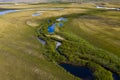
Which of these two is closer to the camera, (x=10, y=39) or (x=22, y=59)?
(x=22, y=59)

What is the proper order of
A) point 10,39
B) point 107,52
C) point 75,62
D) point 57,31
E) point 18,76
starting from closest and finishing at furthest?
point 18,76, point 75,62, point 107,52, point 10,39, point 57,31

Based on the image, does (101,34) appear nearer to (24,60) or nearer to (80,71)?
(80,71)

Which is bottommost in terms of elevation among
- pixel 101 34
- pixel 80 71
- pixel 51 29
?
pixel 51 29

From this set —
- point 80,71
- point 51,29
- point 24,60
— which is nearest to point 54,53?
point 24,60

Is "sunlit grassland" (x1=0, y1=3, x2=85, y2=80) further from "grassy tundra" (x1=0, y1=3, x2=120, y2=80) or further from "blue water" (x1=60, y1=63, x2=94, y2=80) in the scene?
"blue water" (x1=60, y1=63, x2=94, y2=80)

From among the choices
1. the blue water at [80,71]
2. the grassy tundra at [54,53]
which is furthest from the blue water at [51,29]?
the blue water at [80,71]

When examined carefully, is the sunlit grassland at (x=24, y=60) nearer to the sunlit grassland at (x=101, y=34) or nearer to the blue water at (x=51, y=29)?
the blue water at (x=51, y=29)

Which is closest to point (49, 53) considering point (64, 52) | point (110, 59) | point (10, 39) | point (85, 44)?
point (64, 52)

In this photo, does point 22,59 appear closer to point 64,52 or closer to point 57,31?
point 64,52
